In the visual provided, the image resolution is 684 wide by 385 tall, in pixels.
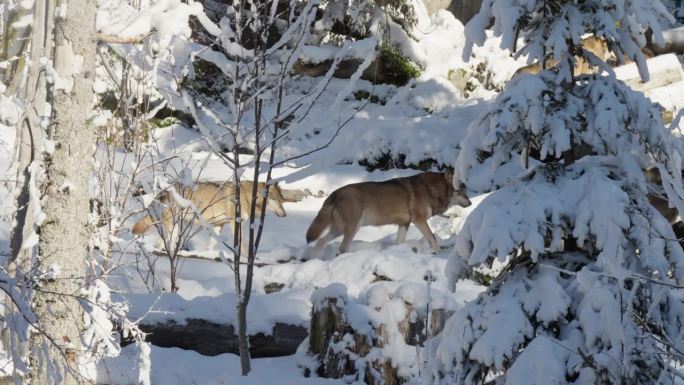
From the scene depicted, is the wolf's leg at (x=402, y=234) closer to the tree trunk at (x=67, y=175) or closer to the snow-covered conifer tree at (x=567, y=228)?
the snow-covered conifer tree at (x=567, y=228)

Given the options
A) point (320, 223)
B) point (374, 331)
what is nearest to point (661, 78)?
point (320, 223)

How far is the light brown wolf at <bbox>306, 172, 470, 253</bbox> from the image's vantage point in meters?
12.6

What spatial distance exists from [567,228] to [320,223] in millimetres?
7347

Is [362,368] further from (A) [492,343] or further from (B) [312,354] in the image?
(A) [492,343]

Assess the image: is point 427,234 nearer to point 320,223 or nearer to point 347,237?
point 347,237

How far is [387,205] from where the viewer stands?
42.9 ft

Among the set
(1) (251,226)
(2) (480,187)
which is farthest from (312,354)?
(2) (480,187)

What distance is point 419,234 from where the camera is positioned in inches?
563

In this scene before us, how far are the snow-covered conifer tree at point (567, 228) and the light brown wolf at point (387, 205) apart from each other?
6.87 meters

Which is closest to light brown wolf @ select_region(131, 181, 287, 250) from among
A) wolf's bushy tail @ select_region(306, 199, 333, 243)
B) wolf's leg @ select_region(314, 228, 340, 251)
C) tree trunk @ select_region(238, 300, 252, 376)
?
wolf's bushy tail @ select_region(306, 199, 333, 243)

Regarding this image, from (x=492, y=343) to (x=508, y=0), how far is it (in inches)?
83.1

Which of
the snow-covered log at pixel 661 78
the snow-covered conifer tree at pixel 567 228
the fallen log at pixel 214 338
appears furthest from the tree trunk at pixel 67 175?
the snow-covered log at pixel 661 78

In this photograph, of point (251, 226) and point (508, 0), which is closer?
point (508, 0)

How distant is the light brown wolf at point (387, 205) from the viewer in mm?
12594
